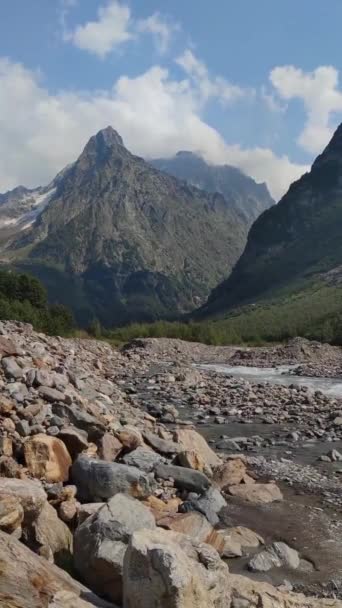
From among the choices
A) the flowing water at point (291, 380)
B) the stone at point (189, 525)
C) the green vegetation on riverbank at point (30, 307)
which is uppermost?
the green vegetation on riverbank at point (30, 307)

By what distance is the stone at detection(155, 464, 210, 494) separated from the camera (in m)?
14.8

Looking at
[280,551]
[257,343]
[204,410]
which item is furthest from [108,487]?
[257,343]

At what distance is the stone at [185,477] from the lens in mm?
14781

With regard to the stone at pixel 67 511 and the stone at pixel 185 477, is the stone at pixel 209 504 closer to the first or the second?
the stone at pixel 185 477

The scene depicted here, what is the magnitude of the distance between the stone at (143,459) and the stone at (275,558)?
13.7 ft

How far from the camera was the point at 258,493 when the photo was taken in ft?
51.4

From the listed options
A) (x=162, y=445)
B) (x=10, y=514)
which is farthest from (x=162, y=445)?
(x=10, y=514)

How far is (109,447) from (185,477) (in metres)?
2.33

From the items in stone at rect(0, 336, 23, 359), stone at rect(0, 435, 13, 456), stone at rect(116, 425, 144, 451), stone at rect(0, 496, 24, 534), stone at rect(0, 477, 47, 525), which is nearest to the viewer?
stone at rect(0, 496, 24, 534)

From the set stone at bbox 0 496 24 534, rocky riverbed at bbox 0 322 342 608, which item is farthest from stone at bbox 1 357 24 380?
stone at bbox 0 496 24 534

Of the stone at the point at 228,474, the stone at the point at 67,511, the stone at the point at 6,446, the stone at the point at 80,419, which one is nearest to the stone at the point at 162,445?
the stone at the point at 228,474

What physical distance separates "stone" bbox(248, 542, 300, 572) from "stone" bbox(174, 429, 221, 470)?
5641 mm

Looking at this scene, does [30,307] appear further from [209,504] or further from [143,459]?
[209,504]

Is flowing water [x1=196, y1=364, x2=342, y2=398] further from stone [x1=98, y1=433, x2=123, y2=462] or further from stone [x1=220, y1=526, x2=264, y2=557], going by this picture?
stone [x1=220, y1=526, x2=264, y2=557]
